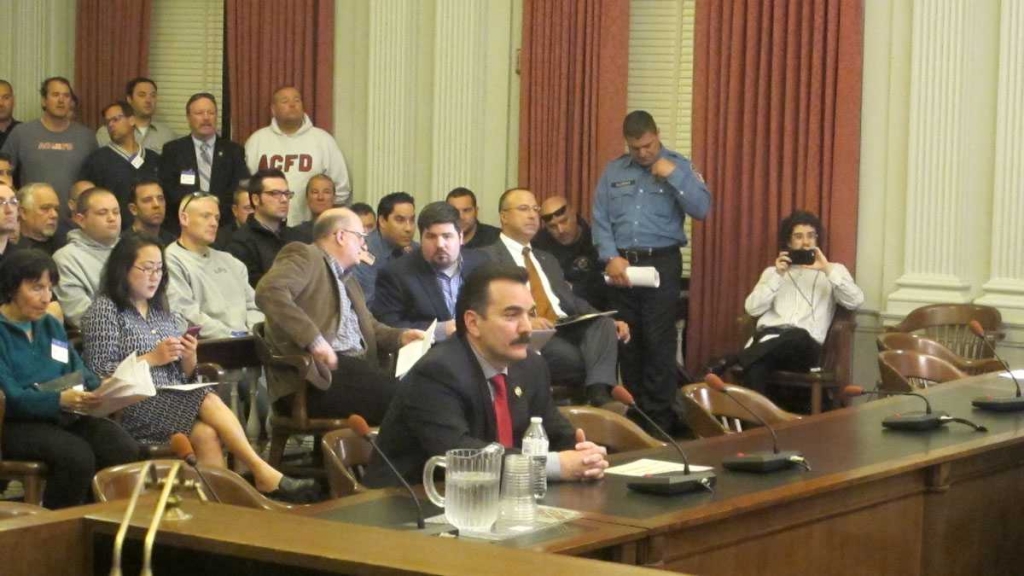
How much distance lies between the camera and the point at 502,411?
170 inches

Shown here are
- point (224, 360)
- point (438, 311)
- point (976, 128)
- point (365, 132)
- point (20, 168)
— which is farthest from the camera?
point (365, 132)

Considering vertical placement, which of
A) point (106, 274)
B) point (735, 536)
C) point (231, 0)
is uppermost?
point (231, 0)

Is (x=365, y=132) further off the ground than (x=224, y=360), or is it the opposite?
(x=365, y=132)

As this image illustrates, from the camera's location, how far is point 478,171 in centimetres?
987

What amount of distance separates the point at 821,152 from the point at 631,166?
3.42 feet

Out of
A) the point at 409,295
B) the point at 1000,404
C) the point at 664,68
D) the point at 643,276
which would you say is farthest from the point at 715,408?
the point at 664,68

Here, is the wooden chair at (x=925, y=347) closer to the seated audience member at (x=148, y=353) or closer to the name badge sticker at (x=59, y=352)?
the seated audience member at (x=148, y=353)

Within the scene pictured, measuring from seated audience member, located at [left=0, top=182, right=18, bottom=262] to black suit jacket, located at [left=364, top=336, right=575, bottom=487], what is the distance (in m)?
3.36

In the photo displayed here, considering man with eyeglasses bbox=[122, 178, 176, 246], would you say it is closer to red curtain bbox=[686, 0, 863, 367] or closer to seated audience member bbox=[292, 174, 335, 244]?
seated audience member bbox=[292, 174, 335, 244]

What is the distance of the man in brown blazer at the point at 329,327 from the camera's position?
6598 mm

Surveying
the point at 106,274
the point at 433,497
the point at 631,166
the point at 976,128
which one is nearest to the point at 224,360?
the point at 106,274

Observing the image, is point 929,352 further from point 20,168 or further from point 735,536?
point 20,168

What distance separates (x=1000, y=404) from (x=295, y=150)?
545cm

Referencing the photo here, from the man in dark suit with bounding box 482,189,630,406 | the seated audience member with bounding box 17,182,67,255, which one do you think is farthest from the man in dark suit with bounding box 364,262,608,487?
the seated audience member with bounding box 17,182,67,255
